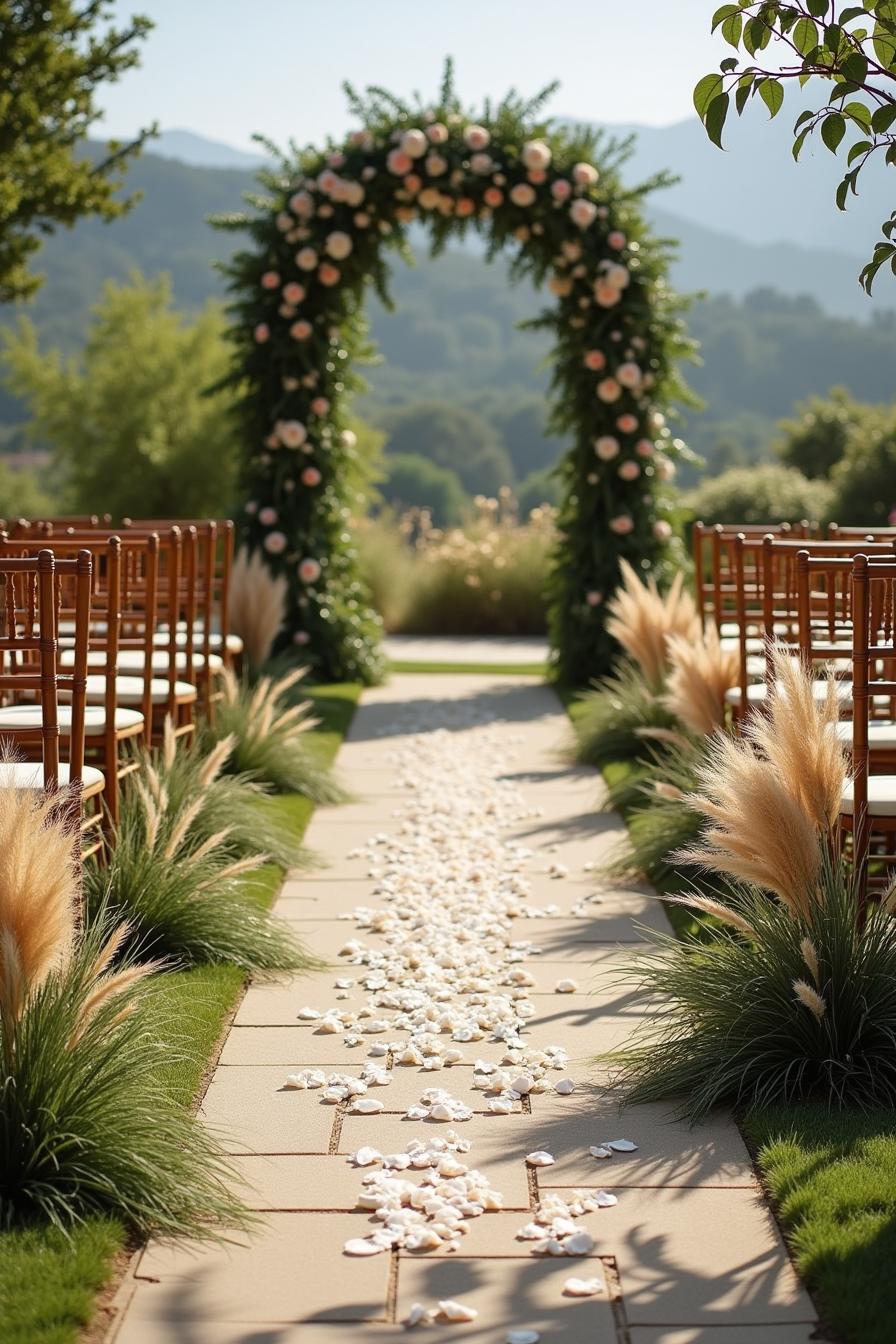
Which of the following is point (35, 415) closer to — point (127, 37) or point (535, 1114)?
point (127, 37)

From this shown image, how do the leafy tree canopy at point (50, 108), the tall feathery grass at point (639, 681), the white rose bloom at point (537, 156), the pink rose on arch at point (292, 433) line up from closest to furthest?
the tall feathery grass at point (639, 681) → the leafy tree canopy at point (50, 108) → the white rose bloom at point (537, 156) → the pink rose on arch at point (292, 433)

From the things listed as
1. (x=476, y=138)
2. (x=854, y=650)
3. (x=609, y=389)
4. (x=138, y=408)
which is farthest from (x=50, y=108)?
(x=138, y=408)

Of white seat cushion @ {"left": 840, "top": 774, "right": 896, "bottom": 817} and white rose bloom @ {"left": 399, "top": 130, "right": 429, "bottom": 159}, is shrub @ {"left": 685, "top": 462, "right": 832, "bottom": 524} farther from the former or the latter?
white seat cushion @ {"left": 840, "top": 774, "right": 896, "bottom": 817}

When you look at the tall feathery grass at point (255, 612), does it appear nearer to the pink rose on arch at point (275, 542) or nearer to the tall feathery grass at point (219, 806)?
the pink rose on arch at point (275, 542)

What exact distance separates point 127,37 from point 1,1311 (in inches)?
336

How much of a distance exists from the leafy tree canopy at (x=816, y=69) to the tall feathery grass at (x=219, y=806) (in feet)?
7.64

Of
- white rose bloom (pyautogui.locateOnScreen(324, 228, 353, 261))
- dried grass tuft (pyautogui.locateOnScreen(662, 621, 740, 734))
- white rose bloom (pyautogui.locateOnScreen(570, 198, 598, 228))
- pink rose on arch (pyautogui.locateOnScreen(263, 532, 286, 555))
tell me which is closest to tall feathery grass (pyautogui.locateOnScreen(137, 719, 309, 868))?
dried grass tuft (pyautogui.locateOnScreen(662, 621, 740, 734))

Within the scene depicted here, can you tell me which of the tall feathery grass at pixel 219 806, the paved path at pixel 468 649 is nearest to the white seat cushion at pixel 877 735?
the tall feathery grass at pixel 219 806

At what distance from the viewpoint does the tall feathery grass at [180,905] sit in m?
3.74

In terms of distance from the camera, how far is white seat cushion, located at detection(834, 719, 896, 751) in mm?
3930

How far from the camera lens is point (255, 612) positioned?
7.79m

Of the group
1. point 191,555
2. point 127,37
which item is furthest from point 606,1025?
point 127,37

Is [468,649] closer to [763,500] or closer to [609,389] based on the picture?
[609,389]

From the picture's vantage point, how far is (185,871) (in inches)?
151
